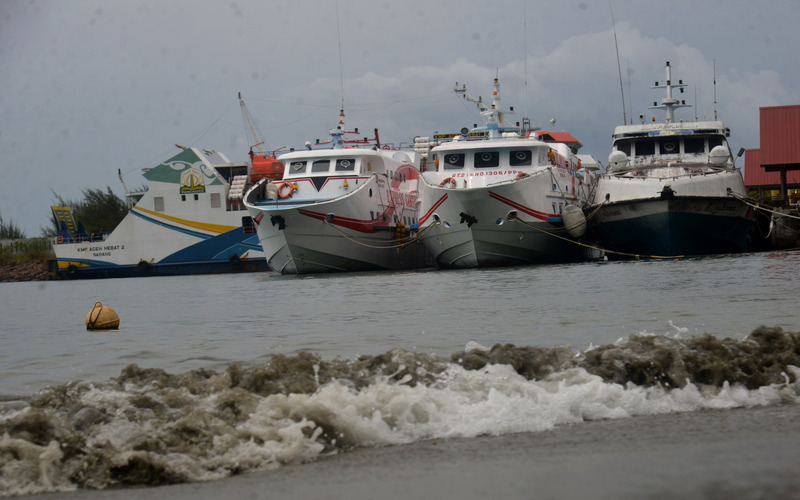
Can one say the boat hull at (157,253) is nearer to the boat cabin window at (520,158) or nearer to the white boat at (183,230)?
the white boat at (183,230)

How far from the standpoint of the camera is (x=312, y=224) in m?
29.8

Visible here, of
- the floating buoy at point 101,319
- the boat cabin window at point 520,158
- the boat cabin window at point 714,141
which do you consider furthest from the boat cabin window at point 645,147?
the floating buoy at point 101,319

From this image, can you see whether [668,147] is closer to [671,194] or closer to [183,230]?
[671,194]

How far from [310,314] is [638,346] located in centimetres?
785

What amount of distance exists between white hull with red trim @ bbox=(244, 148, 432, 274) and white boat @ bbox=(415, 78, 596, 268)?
9.74 ft

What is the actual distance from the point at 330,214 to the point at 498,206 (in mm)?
5941

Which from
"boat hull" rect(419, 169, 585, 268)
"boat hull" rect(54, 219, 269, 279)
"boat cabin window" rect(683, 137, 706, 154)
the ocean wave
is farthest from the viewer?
"boat hull" rect(54, 219, 269, 279)

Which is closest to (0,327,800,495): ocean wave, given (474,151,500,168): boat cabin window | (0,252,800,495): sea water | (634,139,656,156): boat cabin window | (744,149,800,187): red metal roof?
(0,252,800,495): sea water

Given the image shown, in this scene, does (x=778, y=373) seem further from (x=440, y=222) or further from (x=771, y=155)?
(x=771, y=155)

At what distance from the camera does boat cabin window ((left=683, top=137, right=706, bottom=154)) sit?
30266mm

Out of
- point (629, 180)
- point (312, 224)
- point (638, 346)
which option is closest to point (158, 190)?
point (312, 224)

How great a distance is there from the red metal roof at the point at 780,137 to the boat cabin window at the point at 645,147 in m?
10.6

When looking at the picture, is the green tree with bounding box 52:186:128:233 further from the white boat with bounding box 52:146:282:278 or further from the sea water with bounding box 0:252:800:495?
the sea water with bounding box 0:252:800:495

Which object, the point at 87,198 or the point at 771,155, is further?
the point at 87,198
